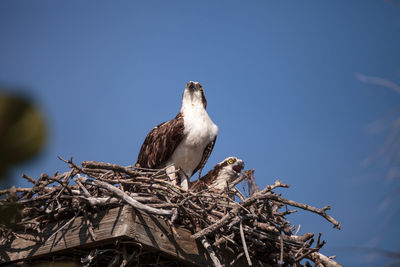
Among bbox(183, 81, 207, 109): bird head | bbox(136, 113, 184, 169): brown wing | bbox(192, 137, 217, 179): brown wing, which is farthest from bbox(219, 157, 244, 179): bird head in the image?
bbox(136, 113, 184, 169): brown wing

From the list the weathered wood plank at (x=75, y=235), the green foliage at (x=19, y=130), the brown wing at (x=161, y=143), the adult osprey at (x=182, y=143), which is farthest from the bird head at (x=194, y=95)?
the green foliage at (x=19, y=130)

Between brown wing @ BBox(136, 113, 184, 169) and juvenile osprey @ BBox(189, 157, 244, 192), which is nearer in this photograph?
brown wing @ BBox(136, 113, 184, 169)

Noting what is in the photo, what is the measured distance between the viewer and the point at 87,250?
3.02 m

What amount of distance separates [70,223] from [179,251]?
818mm

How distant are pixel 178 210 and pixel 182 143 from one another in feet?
6.91

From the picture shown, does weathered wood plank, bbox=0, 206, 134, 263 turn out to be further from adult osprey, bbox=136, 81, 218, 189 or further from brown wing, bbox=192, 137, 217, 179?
brown wing, bbox=192, 137, 217, 179

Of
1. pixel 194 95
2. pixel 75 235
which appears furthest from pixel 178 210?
pixel 194 95

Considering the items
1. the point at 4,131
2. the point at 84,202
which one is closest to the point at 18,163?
the point at 4,131

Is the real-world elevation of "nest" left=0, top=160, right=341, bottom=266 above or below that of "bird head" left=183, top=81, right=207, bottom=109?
below

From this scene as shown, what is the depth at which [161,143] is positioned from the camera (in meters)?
5.32

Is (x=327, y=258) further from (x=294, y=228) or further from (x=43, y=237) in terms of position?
(x=43, y=237)

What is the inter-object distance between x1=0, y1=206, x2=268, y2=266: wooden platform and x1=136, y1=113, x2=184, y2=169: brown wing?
6.94 feet

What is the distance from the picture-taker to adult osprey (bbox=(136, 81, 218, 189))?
17.4 feet

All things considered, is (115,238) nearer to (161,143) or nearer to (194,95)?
(161,143)
